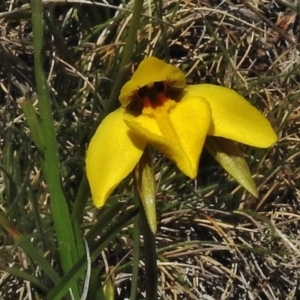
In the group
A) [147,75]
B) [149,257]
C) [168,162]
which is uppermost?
[147,75]

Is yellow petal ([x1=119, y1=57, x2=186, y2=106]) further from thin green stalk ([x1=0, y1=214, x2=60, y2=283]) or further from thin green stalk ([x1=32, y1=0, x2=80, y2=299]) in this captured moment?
thin green stalk ([x1=0, y1=214, x2=60, y2=283])

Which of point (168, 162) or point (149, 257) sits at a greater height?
point (149, 257)

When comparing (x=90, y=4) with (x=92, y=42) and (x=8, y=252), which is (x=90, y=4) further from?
(x=8, y=252)

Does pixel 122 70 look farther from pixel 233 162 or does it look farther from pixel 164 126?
pixel 233 162

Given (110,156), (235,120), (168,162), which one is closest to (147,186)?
(110,156)

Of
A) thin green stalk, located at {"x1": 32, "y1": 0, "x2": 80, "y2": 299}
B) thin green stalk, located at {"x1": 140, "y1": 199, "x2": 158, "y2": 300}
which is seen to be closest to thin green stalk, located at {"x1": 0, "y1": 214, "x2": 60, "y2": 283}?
thin green stalk, located at {"x1": 32, "y1": 0, "x2": 80, "y2": 299}

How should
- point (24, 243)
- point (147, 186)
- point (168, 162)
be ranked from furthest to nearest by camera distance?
point (168, 162)
point (24, 243)
point (147, 186)

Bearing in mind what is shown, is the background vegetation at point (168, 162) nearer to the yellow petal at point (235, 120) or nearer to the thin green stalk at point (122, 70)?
the thin green stalk at point (122, 70)
